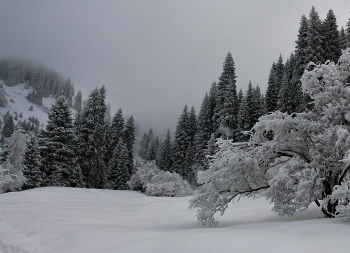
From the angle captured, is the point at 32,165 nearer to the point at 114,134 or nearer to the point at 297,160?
the point at 114,134

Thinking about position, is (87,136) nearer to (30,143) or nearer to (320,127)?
(30,143)

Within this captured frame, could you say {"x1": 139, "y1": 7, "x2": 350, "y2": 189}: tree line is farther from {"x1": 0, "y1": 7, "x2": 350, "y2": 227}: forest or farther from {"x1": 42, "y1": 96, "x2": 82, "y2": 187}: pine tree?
{"x1": 42, "y1": 96, "x2": 82, "y2": 187}: pine tree

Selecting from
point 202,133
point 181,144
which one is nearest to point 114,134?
point 181,144

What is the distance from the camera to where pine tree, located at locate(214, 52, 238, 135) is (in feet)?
121

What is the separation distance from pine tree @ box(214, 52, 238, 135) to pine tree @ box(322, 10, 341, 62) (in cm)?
1266

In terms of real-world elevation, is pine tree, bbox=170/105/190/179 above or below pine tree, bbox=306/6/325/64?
below

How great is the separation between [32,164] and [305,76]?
97.1 ft

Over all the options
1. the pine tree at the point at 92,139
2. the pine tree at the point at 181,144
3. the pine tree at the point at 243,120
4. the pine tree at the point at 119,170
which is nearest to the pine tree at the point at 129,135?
the pine tree at the point at 119,170

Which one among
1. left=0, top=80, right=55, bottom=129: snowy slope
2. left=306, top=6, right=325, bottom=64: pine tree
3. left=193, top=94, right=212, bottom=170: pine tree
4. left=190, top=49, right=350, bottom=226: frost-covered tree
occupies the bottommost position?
left=190, top=49, right=350, bottom=226: frost-covered tree

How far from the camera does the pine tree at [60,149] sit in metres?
30.5

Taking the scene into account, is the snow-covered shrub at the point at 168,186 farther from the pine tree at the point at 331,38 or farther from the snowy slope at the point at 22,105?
the snowy slope at the point at 22,105

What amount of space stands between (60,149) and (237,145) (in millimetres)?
27120

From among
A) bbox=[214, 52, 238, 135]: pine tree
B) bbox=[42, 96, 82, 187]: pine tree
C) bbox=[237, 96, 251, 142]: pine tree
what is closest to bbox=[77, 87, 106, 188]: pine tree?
bbox=[42, 96, 82, 187]: pine tree

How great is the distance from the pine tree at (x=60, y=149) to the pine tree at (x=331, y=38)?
101ft
